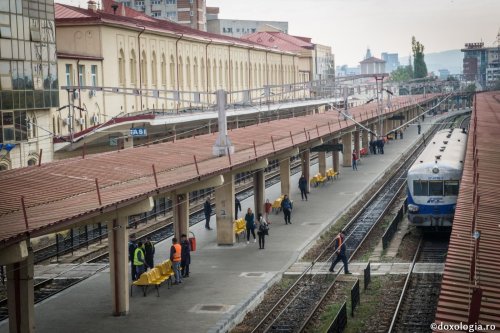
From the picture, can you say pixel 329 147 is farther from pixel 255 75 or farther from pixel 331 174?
pixel 255 75

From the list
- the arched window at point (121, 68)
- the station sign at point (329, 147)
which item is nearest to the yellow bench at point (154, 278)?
the station sign at point (329, 147)

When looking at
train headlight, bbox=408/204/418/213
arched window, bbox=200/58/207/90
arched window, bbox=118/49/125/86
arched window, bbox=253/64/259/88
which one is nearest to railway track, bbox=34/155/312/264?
arched window, bbox=118/49/125/86

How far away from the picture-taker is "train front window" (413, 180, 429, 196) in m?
28.8

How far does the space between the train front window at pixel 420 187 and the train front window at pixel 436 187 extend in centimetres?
13

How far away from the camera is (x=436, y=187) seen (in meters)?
28.7

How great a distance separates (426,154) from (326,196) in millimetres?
10489

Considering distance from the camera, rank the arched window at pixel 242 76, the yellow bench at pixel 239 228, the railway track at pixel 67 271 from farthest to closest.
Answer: the arched window at pixel 242 76 < the yellow bench at pixel 239 228 < the railway track at pixel 67 271

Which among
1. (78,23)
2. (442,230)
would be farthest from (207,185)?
(78,23)

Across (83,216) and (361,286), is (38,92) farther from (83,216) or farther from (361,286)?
(83,216)

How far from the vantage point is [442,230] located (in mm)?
28891

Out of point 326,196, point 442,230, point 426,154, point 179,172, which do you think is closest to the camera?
point 179,172

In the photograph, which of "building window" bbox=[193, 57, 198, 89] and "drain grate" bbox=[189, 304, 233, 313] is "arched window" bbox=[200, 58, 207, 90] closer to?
"building window" bbox=[193, 57, 198, 89]

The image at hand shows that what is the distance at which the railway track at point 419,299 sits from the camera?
61.3 ft

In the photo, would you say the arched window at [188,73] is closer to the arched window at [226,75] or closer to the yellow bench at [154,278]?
the arched window at [226,75]
